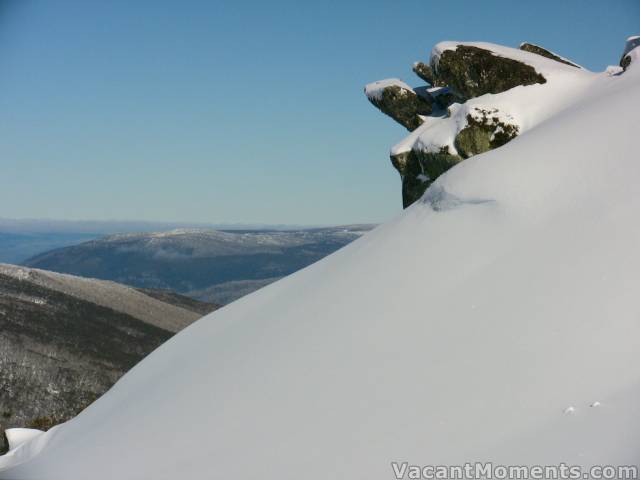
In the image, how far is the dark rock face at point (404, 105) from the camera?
3109 centimetres

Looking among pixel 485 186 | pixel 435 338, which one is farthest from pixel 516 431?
pixel 485 186

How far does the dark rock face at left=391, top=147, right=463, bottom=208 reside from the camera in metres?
24.3

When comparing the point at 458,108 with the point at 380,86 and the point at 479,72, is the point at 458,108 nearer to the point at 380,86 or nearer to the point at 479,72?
the point at 479,72

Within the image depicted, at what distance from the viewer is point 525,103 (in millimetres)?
23797

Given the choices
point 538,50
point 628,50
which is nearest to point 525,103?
point 628,50

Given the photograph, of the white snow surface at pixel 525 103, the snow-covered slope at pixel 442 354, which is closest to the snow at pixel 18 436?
the snow-covered slope at pixel 442 354

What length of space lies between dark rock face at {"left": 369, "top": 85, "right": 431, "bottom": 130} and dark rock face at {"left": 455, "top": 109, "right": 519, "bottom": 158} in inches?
274

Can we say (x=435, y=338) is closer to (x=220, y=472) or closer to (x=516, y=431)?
(x=516, y=431)

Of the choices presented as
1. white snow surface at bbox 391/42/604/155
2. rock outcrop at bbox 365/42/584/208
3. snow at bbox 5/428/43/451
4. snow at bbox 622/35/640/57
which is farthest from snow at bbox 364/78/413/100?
snow at bbox 5/428/43/451

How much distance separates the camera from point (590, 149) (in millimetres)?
15477

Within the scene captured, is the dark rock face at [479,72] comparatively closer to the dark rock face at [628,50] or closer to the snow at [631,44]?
the dark rock face at [628,50]

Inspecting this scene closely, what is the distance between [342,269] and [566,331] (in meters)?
8.56

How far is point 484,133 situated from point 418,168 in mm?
3842

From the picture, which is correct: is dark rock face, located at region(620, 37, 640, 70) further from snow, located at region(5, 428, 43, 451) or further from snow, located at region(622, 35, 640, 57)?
snow, located at region(5, 428, 43, 451)
